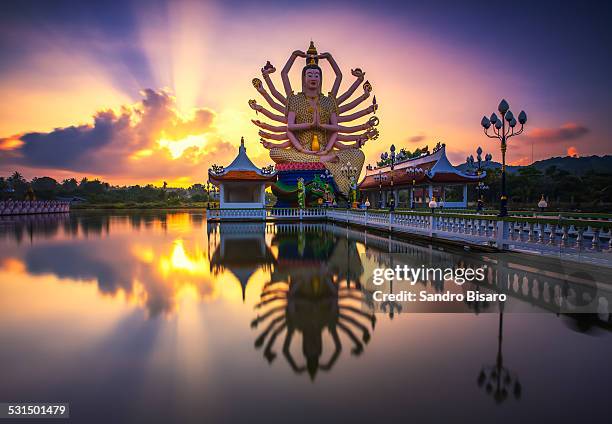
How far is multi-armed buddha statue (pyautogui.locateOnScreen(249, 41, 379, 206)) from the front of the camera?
35.4 meters

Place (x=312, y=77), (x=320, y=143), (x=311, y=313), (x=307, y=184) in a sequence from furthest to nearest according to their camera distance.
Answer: (x=320, y=143) < (x=312, y=77) < (x=307, y=184) < (x=311, y=313)

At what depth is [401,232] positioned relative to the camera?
17859 mm

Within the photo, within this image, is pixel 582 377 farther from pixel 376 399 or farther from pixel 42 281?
pixel 42 281

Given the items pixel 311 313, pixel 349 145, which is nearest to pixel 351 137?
pixel 349 145

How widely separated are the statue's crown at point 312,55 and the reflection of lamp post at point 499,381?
124 feet

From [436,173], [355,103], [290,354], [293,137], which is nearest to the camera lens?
[290,354]

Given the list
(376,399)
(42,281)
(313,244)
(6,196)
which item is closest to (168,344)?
(376,399)

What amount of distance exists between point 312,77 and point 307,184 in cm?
1162

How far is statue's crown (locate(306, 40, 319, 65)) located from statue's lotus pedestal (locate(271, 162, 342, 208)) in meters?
11.3

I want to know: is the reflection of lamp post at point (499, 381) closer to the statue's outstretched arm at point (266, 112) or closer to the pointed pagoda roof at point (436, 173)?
the pointed pagoda roof at point (436, 173)

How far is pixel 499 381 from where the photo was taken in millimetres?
3363

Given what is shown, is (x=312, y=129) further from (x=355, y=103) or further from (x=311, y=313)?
(x=311, y=313)

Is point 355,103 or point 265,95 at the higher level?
point 265,95

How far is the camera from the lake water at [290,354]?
9.68ft
